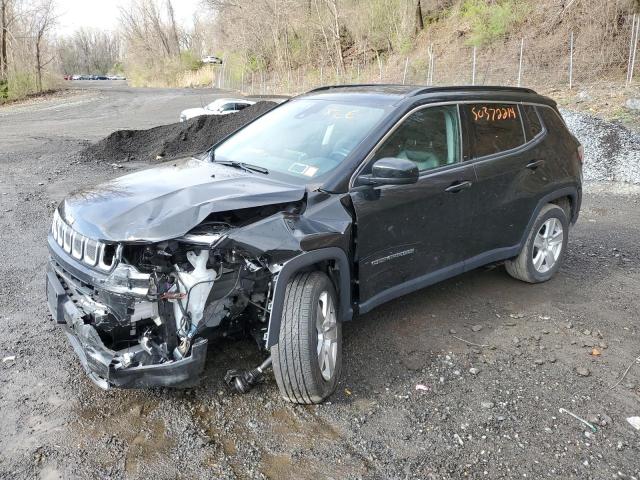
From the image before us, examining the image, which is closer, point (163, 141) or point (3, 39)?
point (163, 141)

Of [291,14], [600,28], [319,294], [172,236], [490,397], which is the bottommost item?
[490,397]

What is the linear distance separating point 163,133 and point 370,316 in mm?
11346

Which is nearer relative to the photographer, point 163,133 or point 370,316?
point 370,316

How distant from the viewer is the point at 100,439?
2.99 meters

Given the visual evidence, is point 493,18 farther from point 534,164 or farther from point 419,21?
point 534,164

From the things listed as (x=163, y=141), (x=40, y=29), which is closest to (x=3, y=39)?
(x=40, y=29)

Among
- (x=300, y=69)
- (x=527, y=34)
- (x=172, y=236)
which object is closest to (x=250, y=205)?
(x=172, y=236)

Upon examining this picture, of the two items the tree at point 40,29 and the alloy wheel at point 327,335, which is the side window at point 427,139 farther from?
the tree at point 40,29

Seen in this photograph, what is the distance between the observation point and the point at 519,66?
20.8 m

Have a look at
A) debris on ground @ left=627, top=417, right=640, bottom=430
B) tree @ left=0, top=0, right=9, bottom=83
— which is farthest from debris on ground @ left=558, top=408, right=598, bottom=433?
tree @ left=0, top=0, right=9, bottom=83

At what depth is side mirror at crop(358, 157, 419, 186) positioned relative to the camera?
3.42 metres

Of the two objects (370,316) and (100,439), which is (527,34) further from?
(100,439)

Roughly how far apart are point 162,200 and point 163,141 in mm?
11033

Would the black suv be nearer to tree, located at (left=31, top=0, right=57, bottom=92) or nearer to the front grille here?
the front grille
